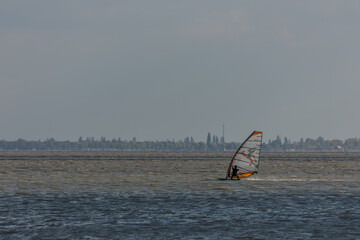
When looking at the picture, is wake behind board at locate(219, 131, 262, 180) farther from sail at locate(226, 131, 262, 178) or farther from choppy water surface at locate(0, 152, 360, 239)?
choppy water surface at locate(0, 152, 360, 239)

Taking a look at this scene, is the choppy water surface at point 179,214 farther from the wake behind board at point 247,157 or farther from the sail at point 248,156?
the sail at point 248,156

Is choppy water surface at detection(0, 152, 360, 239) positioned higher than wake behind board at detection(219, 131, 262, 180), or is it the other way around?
wake behind board at detection(219, 131, 262, 180)

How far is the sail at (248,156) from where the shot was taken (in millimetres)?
58250

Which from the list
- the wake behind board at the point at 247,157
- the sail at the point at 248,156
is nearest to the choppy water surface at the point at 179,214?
the wake behind board at the point at 247,157

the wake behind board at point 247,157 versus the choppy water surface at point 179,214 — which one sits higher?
the wake behind board at point 247,157

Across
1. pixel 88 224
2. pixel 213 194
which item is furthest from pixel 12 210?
pixel 213 194

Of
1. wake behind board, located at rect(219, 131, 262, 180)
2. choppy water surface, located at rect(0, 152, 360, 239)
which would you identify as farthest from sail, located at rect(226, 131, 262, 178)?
choppy water surface, located at rect(0, 152, 360, 239)

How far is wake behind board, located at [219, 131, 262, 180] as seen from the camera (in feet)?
191

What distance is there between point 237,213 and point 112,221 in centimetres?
629

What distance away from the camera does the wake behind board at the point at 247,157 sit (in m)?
58.2

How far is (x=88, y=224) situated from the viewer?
989 inches

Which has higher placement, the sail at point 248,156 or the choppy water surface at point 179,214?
the sail at point 248,156

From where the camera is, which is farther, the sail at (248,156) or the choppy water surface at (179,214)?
the sail at (248,156)

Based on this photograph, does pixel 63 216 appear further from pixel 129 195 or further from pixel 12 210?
pixel 129 195
